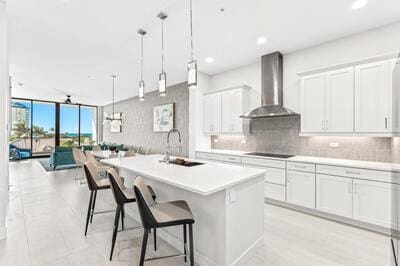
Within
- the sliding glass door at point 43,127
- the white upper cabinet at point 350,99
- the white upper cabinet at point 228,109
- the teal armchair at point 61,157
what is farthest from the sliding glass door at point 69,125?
the white upper cabinet at point 350,99

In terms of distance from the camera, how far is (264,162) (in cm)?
364

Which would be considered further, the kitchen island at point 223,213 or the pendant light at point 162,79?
the pendant light at point 162,79

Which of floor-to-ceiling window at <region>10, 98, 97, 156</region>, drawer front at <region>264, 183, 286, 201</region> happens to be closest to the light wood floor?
drawer front at <region>264, 183, 286, 201</region>

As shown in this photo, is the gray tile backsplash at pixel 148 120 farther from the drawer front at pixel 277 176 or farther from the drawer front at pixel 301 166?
the drawer front at pixel 301 166

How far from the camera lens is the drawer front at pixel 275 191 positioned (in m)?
3.39

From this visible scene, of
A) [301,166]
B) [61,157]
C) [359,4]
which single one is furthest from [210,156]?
[61,157]

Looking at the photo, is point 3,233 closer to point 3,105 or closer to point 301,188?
point 3,105

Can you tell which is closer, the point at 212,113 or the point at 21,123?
the point at 212,113

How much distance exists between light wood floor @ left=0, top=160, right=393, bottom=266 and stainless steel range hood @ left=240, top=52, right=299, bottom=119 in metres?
1.87

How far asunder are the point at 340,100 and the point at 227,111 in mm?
2253

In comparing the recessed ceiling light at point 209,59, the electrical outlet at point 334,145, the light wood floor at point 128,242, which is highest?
the recessed ceiling light at point 209,59

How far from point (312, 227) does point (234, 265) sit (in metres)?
1.57

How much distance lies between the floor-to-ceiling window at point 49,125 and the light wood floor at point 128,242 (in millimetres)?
7917

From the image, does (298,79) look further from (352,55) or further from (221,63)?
(221,63)
